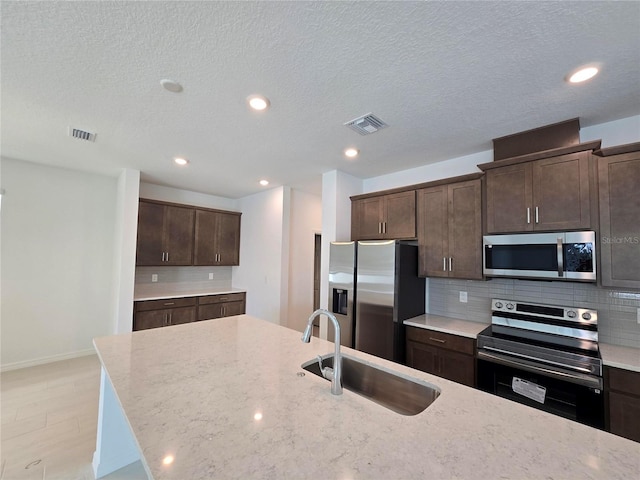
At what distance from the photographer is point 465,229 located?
2758mm

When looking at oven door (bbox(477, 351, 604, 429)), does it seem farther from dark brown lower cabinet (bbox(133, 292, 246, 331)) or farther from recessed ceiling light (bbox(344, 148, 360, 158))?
dark brown lower cabinet (bbox(133, 292, 246, 331))

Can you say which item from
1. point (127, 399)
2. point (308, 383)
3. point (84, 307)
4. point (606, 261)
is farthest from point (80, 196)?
point (606, 261)

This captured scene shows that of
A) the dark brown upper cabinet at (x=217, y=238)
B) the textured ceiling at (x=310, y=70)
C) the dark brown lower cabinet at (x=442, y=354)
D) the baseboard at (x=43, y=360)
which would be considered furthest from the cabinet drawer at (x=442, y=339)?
the baseboard at (x=43, y=360)

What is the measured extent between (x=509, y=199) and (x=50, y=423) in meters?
4.59

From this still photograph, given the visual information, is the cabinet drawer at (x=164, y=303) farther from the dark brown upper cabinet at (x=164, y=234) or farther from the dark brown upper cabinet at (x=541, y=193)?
the dark brown upper cabinet at (x=541, y=193)

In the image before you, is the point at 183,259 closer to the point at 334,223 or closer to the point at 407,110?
the point at 334,223

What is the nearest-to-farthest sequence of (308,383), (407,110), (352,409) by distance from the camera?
(352,409) → (308,383) → (407,110)

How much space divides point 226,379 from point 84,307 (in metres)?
4.00

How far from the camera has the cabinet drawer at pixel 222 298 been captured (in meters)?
4.47

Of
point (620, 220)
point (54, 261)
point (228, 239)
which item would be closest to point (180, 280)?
point (228, 239)

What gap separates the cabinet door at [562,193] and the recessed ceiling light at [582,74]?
0.63 m

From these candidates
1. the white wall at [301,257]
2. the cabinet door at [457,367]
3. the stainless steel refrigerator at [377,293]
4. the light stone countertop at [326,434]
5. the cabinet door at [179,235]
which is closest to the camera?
the light stone countertop at [326,434]

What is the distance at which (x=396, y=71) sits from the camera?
169 centimetres

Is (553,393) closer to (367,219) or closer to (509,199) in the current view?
(509,199)
